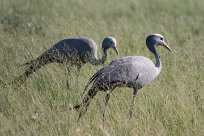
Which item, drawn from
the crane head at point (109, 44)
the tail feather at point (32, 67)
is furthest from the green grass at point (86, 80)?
the crane head at point (109, 44)

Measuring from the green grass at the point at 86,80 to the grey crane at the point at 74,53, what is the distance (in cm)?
14

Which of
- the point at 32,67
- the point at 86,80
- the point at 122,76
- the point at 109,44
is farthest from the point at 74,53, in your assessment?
Answer: the point at 122,76

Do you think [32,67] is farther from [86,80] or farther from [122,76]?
[122,76]

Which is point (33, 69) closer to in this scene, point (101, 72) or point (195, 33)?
point (101, 72)

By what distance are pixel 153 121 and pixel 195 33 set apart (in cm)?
801

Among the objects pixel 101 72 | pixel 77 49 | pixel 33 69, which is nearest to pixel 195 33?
pixel 77 49

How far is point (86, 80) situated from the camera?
8461 millimetres

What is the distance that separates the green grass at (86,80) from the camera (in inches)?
263

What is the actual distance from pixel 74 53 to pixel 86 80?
1192 mm

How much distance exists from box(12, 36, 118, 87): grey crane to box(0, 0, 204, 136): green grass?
0.14 metres

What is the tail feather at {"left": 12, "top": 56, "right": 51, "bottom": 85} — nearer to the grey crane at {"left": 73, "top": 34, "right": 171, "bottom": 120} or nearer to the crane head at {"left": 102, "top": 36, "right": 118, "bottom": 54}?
the crane head at {"left": 102, "top": 36, "right": 118, "bottom": 54}

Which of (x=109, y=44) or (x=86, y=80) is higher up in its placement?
(x=109, y=44)

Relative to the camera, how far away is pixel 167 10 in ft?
56.9

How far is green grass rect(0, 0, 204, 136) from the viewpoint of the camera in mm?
6668
